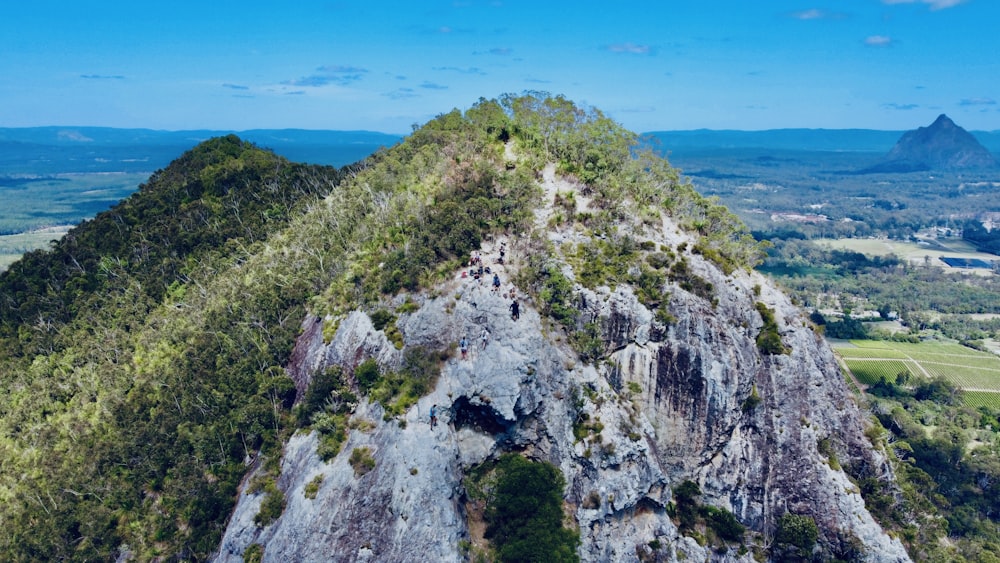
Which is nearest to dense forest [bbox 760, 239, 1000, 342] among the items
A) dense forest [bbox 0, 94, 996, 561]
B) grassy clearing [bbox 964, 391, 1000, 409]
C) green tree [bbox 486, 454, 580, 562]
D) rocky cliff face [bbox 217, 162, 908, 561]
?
grassy clearing [bbox 964, 391, 1000, 409]

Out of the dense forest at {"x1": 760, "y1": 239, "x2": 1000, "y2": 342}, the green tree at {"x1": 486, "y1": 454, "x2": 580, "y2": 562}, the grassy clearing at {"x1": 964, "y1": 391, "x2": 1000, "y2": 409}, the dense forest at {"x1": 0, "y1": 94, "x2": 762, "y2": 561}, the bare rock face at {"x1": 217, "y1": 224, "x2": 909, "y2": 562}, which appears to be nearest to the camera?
the green tree at {"x1": 486, "y1": 454, "x2": 580, "y2": 562}

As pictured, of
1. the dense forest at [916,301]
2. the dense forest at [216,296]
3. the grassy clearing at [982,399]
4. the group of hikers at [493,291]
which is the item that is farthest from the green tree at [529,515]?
the dense forest at [916,301]

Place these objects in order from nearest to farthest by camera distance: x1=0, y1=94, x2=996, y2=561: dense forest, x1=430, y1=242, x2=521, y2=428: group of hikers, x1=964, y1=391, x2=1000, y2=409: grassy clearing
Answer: x1=430, y1=242, x2=521, y2=428: group of hikers
x1=0, y1=94, x2=996, y2=561: dense forest
x1=964, y1=391, x2=1000, y2=409: grassy clearing

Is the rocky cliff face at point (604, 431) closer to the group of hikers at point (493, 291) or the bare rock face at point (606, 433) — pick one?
the bare rock face at point (606, 433)

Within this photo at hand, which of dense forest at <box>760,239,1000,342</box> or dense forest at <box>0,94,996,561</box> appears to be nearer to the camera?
dense forest at <box>0,94,996,561</box>

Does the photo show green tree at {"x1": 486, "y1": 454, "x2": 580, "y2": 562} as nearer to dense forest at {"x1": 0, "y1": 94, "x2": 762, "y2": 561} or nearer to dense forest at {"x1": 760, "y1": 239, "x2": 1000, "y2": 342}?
dense forest at {"x1": 0, "y1": 94, "x2": 762, "y2": 561}

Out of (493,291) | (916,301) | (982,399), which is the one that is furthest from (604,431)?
(916,301)

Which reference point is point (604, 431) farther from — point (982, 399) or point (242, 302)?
point (982, 399)
